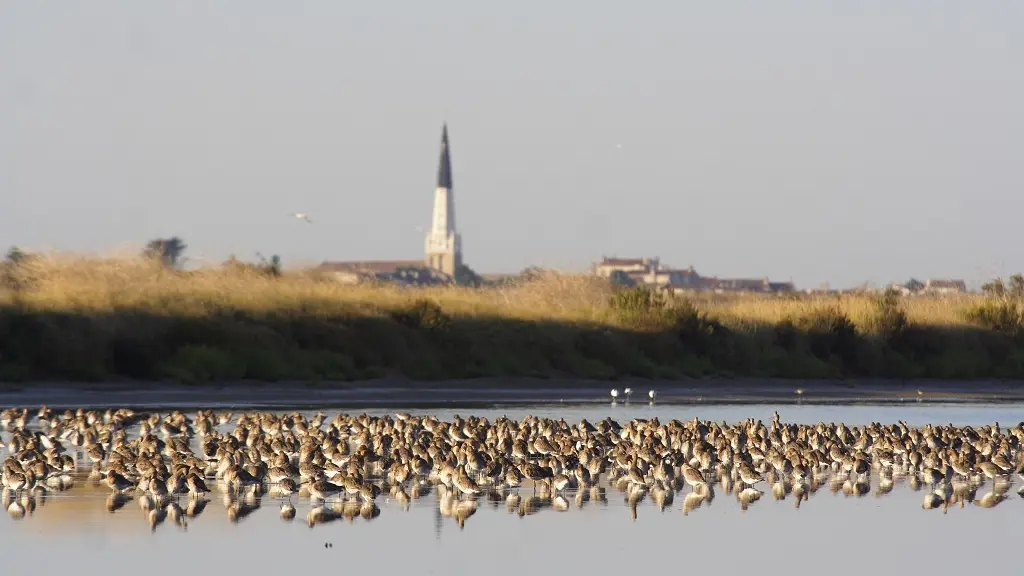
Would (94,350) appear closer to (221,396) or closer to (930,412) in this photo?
(221,396)

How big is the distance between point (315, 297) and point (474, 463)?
22278 mm

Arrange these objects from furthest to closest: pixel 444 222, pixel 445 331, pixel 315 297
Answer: pixel 444 222
pixel 315 297
pixel 445 331

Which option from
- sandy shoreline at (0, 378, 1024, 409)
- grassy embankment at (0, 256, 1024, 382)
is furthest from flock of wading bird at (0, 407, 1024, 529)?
grassy embankment at (0, 256, 1024, 382)

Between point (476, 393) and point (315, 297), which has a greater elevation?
point (315, 297)

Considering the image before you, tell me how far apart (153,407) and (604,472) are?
1246 cm

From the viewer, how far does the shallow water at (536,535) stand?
15.2 meters

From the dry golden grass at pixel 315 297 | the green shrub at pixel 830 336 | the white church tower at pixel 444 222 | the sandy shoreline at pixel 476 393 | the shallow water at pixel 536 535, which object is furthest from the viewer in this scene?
the white church tower at pixel 444 222

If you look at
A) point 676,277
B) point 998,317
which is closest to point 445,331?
point 998,317

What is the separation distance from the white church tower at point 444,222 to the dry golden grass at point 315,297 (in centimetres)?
13093

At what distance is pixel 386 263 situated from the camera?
15800 cm


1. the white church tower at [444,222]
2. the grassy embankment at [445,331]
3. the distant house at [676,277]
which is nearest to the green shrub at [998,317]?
the grassy embankment at [445,331]

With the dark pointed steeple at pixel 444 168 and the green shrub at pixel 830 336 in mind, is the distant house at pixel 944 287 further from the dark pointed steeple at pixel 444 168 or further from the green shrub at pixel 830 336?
the dark pointed steeple at pixel 444 168

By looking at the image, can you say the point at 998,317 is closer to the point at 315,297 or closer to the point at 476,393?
the point at 476,393

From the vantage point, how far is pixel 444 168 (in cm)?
19462
